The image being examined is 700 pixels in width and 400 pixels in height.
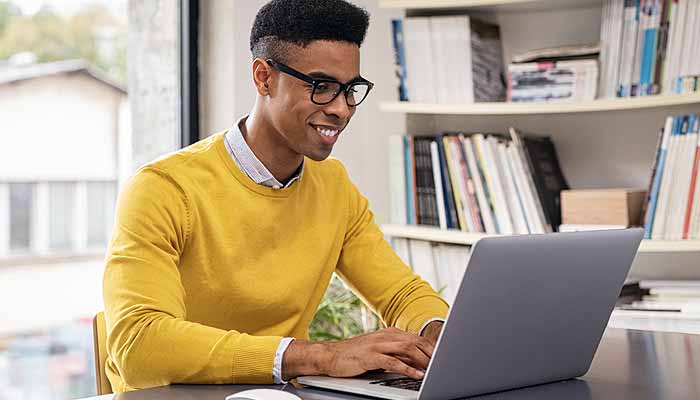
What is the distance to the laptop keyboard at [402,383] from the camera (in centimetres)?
131

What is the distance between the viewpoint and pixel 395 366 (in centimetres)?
138

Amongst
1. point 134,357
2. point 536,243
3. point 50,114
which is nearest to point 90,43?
point 50,114

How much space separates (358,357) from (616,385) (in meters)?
0.37

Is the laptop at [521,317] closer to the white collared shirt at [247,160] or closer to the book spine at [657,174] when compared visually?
the white collared shirt at [247,160]

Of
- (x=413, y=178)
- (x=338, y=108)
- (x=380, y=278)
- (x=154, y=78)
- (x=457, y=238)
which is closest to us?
(x=338, y=108)

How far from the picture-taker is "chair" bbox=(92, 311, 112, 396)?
5.58ft

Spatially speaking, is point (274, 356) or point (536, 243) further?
point (274, 356)

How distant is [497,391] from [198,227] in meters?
0.65

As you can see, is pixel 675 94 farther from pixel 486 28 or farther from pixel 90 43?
pixel 90 43

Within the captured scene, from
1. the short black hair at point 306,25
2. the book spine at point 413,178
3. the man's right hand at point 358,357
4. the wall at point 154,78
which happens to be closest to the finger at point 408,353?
the man's right hand at point 358,357

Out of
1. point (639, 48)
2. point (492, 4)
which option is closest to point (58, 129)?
point (492, 4)

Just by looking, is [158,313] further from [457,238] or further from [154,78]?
[154,78]

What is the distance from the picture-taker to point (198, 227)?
5.65 ft

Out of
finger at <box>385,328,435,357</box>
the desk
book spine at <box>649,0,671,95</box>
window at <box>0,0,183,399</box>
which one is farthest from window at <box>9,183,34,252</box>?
book spine at <box>649,0,671,95</box>
